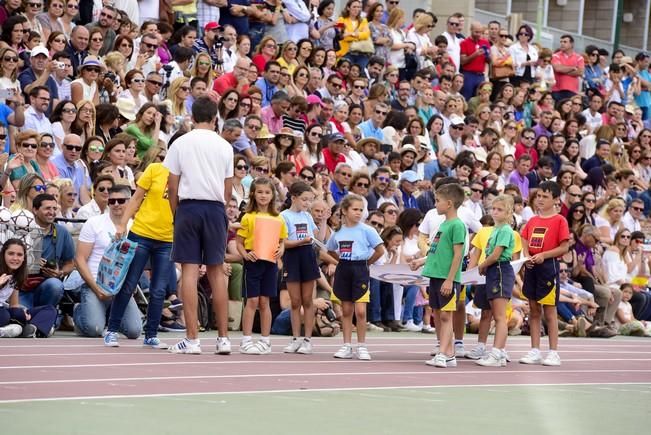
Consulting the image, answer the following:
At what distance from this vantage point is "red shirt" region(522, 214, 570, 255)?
45.4 ft

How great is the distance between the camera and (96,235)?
14.5 m

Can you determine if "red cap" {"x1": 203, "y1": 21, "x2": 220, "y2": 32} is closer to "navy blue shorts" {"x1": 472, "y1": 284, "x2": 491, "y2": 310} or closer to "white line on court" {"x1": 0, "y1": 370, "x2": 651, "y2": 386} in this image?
"navy blue shorts" {"x1": 472, "y1": 284, "x2": 491, "y2": 310}

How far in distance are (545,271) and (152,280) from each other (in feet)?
12.4

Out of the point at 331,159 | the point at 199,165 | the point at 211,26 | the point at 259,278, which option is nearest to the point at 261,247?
the point at 259,278

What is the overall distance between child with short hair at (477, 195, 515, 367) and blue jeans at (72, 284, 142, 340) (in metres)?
3.37

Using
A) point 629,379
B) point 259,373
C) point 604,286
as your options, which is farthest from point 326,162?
point 259,373

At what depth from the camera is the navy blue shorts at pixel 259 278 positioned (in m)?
13.3

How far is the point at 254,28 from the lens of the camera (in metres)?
24.0

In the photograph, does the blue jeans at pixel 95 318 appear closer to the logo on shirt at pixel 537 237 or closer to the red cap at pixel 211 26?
the logo on shirt at pixel 537 237

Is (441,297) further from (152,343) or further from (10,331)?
(10,331)

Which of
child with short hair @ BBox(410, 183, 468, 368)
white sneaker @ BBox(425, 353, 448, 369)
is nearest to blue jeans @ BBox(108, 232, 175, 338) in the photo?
child with short hair @ BBox(410, 183, 468, 368)

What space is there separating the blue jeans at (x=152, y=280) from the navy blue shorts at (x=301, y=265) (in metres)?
1.29

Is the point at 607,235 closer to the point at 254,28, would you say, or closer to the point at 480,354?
the point at 254,28

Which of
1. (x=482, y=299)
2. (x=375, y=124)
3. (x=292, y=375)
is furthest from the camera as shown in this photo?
(x=375, y=124)
